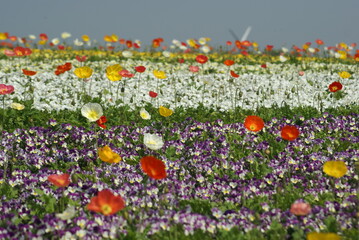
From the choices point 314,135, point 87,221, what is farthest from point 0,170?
point 314,135

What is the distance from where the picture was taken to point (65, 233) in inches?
148

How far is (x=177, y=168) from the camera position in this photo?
18.0 feet

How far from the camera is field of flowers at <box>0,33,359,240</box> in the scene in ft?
Answer: 13.0

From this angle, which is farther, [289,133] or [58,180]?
[289,133]

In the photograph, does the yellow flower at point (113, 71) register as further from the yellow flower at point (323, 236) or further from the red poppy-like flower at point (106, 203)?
Result: the yellow flower at point (323, 236)

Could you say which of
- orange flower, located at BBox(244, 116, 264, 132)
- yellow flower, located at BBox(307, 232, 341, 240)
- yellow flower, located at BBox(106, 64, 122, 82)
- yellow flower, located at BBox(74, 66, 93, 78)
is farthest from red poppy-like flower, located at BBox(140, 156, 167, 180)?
yellow flower, located at BBox(106, 64, 122, 82)

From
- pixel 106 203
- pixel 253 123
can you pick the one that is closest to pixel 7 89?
pixel 253 123

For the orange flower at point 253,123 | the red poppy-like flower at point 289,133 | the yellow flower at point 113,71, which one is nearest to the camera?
the red poppy-like flower at point 289,133

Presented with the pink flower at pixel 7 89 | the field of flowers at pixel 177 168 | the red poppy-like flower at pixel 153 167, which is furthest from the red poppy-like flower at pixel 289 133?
the pink flower at pixel 7 89

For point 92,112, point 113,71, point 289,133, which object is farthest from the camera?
point 113,71

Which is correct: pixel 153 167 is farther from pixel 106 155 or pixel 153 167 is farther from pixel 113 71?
pixel 113 71

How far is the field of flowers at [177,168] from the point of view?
3.95m

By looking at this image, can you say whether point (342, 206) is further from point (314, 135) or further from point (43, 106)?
point (43, 106)

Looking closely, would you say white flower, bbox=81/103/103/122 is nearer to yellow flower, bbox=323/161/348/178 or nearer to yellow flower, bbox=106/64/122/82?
yellow flower, bbox=106/64/122/82
